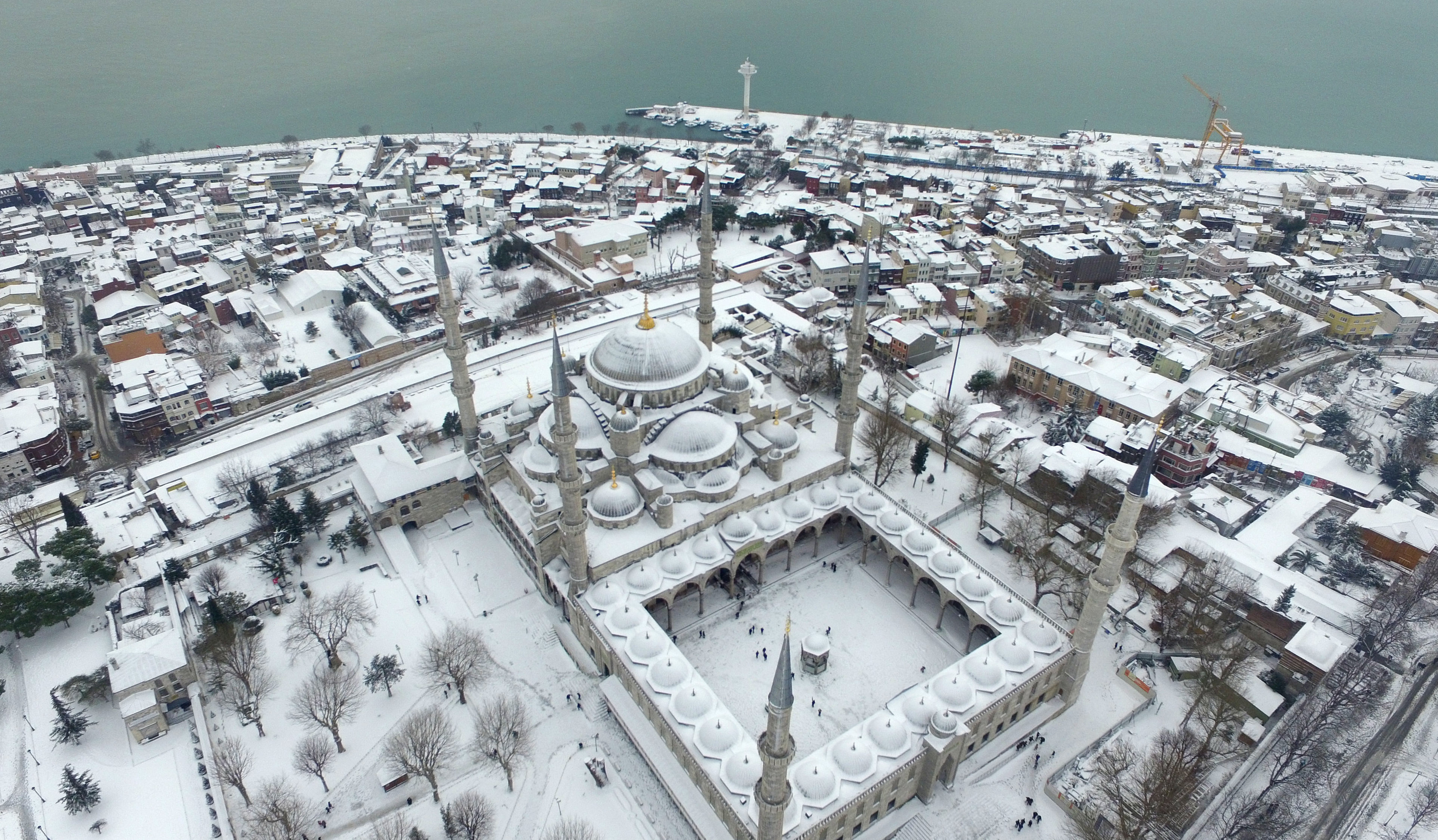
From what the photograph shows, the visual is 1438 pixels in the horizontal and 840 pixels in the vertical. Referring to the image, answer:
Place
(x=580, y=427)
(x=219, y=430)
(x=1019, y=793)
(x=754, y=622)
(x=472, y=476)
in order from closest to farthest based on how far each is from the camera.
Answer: (x=1019, y=793), (x=754, y=622), (x=580, y=427), (x=472, y=476), (x=219, y=430)

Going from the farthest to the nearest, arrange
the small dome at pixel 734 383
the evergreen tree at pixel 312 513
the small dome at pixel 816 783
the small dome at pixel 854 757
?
the small dome at pixel 734 383 < the evergreen tree at pixel 312 513 < the small dome at pixel 854 757 < the small dome at pixel 816 783

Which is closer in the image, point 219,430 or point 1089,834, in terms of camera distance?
point 1089,834

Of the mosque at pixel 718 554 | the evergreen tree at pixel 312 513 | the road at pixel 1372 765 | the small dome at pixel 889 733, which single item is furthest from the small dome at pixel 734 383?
the road at pixel 1372 765

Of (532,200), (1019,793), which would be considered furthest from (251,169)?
(1019,793)

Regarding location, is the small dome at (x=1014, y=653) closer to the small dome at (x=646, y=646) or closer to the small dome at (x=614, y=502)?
the small dome at (x=646, y=646)

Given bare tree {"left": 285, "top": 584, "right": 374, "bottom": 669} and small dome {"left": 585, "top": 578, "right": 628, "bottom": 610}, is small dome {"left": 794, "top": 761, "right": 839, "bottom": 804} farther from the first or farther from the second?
bare tree {"left": 285, "top": 584, "right": 374, "bottom": 669}

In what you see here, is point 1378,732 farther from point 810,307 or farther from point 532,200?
point 532,200
